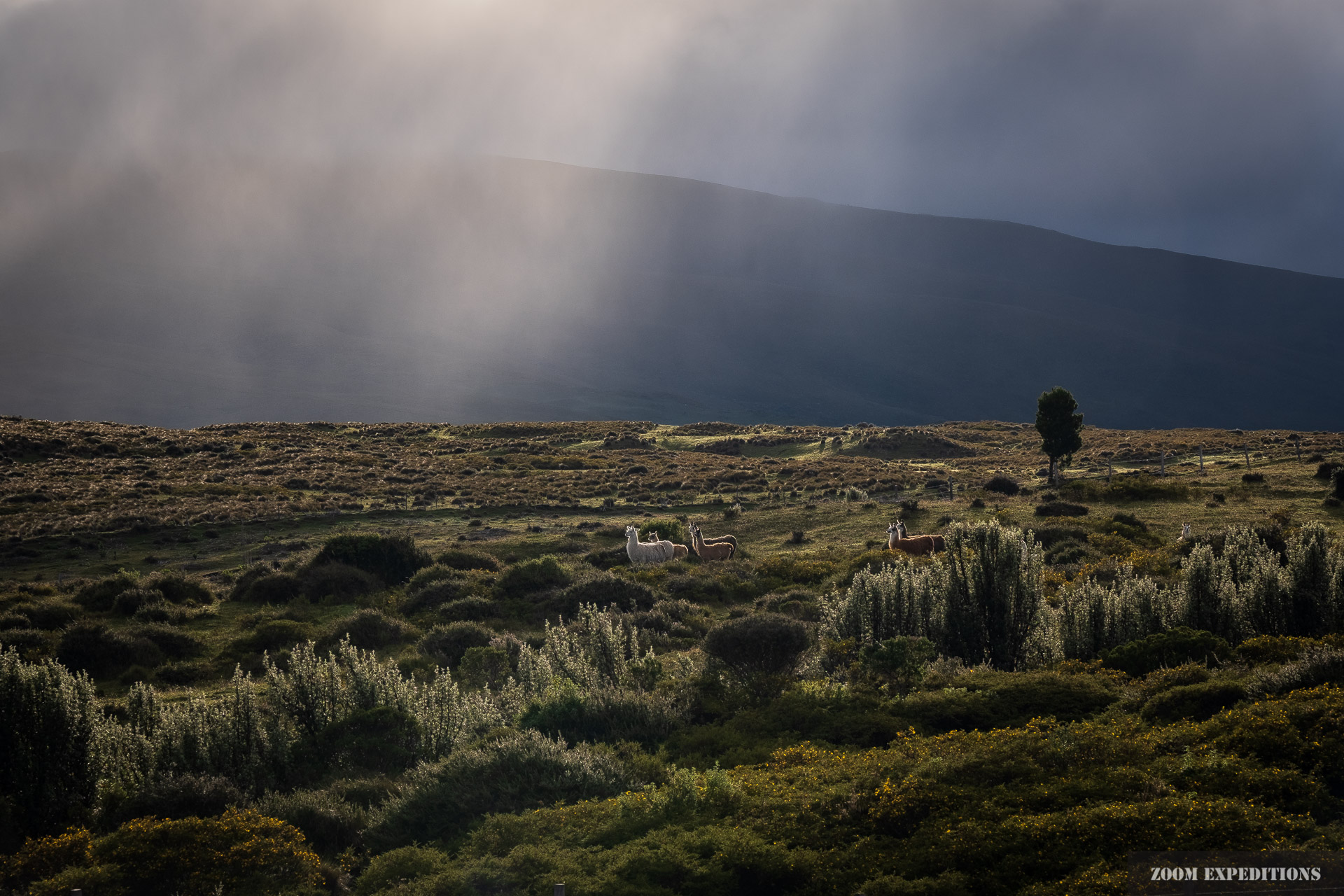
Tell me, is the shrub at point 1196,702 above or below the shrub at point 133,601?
above

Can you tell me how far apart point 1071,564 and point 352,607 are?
16045 mm

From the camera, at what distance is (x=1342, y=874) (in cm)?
533

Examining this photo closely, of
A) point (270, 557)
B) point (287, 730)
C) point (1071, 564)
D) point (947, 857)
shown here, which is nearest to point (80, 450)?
point (270, 557)

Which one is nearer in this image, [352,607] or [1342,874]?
[1342,874]

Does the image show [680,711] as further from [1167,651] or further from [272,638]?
[272,638]

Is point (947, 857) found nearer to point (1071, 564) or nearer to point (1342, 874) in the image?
point (1342, 874)

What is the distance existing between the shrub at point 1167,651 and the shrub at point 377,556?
1672 cm

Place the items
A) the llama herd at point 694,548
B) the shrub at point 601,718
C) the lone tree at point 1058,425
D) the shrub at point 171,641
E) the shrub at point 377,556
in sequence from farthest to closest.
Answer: the lone tree at point 1058,425
the shrub at point 377,556
the llama herd at point 694,548
the shrub at point 171,641
the shrub at point 601,718

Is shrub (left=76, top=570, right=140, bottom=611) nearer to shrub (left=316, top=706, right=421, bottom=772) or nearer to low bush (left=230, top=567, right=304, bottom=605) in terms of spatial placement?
low bush (left=230, top=567, right=304, bottom=605)

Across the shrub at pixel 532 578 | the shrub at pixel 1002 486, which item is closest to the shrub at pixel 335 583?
the shrub at pixel 532 578

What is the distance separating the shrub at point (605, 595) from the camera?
727 inches

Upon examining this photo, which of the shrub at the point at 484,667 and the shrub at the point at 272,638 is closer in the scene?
the shrub at the point at 484,667

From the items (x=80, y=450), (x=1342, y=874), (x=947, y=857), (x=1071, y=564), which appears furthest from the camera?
(x=80, y=450)

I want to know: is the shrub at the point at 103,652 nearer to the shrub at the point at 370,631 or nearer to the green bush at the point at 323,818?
the shrub at the point at 370,631
